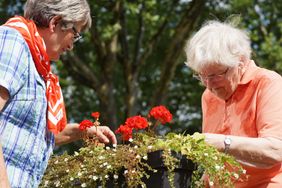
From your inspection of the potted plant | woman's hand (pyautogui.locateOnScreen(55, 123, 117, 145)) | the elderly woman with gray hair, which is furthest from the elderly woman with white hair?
the elderly woman with gray hair

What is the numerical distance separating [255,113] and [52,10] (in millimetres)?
1184

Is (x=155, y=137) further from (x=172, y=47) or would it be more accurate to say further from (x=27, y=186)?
(x=172, y=47)

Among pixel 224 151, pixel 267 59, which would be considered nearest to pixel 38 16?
pixel 224 151

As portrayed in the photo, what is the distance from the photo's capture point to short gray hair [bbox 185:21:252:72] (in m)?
3.47

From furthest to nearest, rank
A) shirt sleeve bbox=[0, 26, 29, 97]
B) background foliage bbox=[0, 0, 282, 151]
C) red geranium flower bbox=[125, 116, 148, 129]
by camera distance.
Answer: background foliage bbox=[0, 0, 282, 151] < red geranium flower bbox=[125, 116, 148, 129] < shirt sleeve bbox=[0, 26, 29, 97]

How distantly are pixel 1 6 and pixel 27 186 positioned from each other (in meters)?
9.85

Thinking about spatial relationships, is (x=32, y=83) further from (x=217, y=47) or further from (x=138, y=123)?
(x=217, y=47)

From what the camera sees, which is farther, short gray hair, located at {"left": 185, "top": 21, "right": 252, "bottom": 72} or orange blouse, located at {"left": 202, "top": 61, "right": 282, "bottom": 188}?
short gray hair, located at {"left": 185, "top": 21, "right": 252, "bottom": 72}

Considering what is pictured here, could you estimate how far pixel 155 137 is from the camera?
3.24 meters

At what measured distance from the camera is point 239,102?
137 inches

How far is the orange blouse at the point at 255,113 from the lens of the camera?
3.23m

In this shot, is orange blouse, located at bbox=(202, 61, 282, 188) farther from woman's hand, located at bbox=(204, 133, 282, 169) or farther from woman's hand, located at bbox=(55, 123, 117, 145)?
woman's hand, located at bbox=(55, 123, 117, 145)

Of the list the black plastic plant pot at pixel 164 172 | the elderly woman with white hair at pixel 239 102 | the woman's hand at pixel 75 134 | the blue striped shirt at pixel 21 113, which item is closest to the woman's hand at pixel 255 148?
the elderly woman with white hair at pixel 239 102

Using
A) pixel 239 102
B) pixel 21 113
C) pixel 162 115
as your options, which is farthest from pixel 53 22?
pixel 239 102
